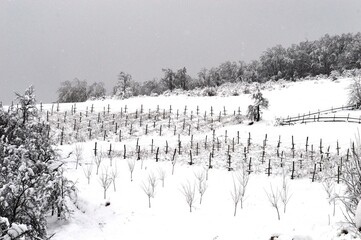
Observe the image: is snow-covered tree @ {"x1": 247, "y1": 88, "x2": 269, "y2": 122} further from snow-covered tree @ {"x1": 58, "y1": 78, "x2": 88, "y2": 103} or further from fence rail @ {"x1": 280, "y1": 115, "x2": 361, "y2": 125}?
snow-covered tree @ {"x1": 58, "y1": 78, "x2": 88, "y2": 103}

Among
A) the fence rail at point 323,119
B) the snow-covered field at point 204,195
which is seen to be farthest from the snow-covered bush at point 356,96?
the fence rail at point 323,119

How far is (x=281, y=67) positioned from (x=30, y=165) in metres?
91.6

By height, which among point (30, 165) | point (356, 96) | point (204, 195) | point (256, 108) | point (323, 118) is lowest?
point (204, 195)

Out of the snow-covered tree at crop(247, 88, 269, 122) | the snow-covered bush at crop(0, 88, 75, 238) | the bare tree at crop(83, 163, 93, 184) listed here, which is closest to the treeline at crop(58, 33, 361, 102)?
the snow-covered tree at crop(247, 88, 269, 122)

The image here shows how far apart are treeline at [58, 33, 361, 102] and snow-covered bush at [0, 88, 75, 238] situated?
67245 millimetres

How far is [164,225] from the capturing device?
17.7 m

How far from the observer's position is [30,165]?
543 inches

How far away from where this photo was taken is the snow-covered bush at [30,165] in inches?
467

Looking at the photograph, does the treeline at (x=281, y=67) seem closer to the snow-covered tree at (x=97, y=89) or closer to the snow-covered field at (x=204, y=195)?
the snow-covered tree at (x=97, y=89)

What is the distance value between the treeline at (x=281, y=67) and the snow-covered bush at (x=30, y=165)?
67245 millimetres

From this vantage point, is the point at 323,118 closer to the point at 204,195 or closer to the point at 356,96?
the point at 356,96

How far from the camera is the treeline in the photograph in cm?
8732

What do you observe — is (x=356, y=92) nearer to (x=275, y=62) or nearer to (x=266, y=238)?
(x=266, y=238)

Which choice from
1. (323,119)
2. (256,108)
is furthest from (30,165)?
(323,119)
